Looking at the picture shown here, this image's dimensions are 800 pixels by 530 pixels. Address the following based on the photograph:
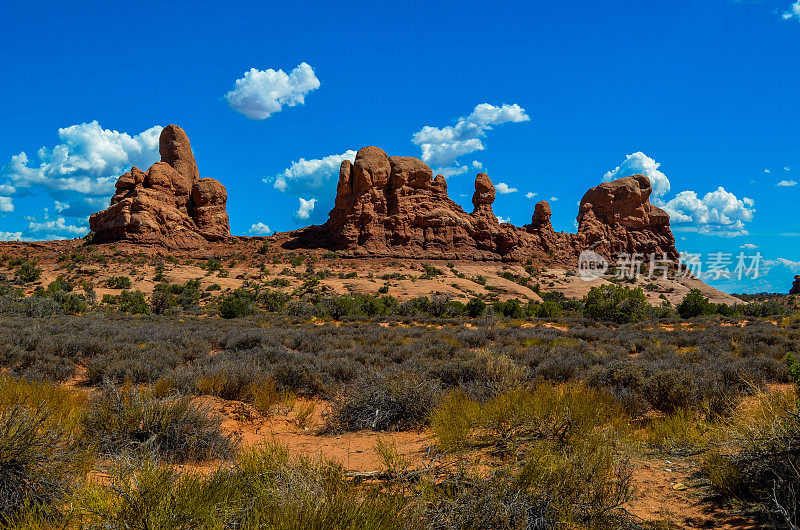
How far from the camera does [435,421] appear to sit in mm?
4383

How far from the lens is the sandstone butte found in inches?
1842

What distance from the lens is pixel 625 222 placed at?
59969mm

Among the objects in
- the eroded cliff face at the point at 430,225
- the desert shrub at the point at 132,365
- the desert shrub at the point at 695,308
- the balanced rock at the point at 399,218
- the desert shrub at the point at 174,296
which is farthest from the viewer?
the eroded cliff face at the point at 430,225

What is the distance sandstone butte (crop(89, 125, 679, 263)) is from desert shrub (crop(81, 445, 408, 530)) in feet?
146

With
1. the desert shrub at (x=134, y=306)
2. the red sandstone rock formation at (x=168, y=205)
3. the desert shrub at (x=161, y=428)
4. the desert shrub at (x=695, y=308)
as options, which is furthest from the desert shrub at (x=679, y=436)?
the red sandstone rock formation at (x=168, y=205)

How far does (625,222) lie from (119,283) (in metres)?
60.2

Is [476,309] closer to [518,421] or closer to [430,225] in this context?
[518,421]

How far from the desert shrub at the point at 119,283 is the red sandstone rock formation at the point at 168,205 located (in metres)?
12.7

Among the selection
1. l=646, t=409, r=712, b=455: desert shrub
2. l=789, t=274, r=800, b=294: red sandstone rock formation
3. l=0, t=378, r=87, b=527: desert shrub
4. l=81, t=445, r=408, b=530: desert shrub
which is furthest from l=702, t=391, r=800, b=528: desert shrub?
l=789, t=274, r=800, b=294: red sandstone rock formation

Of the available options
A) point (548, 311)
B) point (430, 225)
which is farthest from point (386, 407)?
point (430, 225)

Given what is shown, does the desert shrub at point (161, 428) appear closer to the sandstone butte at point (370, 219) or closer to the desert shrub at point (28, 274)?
the desert shrub at point (28, 274)

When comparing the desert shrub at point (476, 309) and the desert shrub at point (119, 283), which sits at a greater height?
the desert shrub at point (476, 309)

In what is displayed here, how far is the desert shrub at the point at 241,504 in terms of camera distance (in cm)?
232

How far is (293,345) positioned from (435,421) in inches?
324
